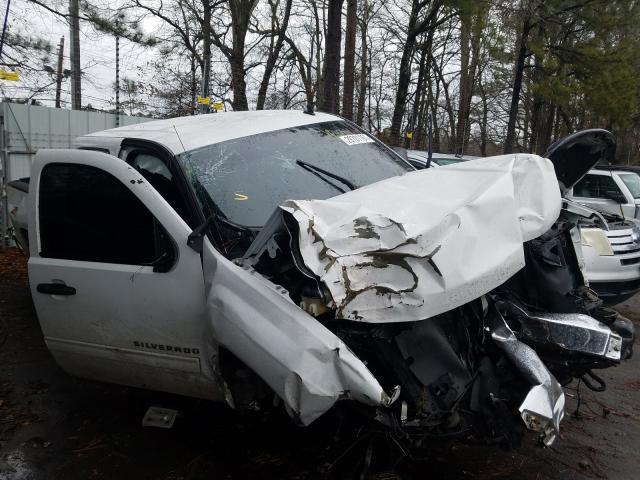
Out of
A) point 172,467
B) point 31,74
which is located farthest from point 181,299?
point 31,74

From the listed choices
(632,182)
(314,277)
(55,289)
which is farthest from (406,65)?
(314,277)

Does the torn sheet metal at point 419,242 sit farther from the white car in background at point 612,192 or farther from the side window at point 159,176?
the white car in background at point 612,192

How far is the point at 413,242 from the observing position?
8.02 feet

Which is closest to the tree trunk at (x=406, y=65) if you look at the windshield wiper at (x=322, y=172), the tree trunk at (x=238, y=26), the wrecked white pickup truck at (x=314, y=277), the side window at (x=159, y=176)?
the tree trunk at (x=238, y=26)

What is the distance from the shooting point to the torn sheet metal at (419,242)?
240 centimetres

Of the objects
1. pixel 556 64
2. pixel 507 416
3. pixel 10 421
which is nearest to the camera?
pixel 507 416

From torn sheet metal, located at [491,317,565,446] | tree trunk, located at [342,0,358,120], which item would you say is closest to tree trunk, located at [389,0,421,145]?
tree trunk, located at [342,0,358,120]

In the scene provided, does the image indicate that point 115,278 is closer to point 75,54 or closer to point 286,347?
point 286,347

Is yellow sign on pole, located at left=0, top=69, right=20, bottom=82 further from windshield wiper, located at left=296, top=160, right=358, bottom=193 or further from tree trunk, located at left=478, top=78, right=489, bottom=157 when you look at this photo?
tree trunk, located at left=478, top=78, right=489, bottom=157

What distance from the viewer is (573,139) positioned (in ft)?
11.6

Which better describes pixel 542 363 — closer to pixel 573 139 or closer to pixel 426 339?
pixel 426 339

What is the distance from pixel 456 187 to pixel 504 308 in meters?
0.70

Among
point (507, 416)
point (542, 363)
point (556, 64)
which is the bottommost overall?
point (507, 416)

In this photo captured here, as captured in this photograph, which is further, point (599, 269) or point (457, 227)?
point (599, 269)
